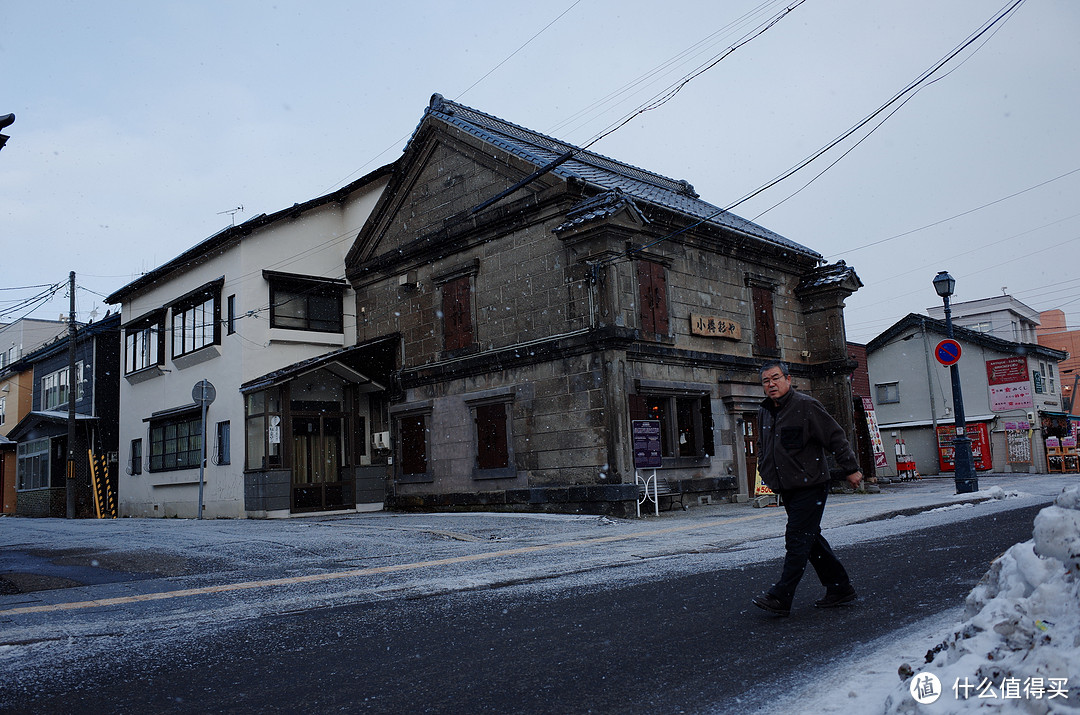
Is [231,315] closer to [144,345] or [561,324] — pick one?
[144,345]

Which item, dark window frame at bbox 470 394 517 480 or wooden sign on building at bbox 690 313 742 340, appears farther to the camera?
wooden sign on building at bbox 690 313 742 340

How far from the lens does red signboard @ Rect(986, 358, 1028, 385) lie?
1432 inches

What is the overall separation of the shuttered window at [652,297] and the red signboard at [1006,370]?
27.3 m

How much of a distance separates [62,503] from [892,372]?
4006cm

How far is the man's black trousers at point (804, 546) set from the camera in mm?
4889

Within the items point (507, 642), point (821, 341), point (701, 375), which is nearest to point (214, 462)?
point (701, 375)

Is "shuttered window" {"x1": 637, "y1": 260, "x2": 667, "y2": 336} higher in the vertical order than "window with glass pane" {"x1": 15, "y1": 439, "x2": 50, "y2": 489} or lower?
higher

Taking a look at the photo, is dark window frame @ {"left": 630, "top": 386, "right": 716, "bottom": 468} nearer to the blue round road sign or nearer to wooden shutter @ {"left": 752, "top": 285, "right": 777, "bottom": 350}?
wooden shutter @ {"left": 752, "top": 285, "right": 777, "bottom": 350}

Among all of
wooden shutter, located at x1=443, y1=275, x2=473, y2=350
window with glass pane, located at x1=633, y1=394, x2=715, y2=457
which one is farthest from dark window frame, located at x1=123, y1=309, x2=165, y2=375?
window with glass pane, located at x1=633, y1=394, x2=715, y2=457

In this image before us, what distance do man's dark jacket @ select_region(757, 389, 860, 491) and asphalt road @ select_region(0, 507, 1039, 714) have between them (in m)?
0.89

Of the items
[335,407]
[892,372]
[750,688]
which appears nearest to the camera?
[750,688]

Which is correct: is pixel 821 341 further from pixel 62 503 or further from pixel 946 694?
pixel 62 503

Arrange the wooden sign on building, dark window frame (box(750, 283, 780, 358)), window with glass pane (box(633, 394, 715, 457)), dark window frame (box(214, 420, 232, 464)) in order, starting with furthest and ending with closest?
dark window frame (box(214, 420, 232, 464)), dark window frame (box(750, 283, 780, 358)), the wooden sign on building, window with glass pane (box(633, 394, 715, 457))

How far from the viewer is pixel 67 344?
31.8 meters
